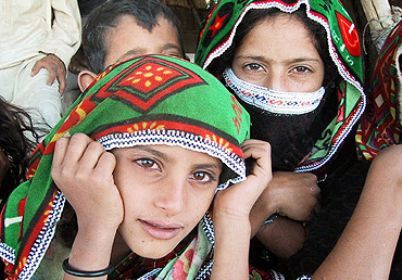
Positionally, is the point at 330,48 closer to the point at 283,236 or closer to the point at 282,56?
the point at 282,56

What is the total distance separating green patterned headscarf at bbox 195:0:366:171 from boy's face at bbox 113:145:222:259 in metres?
0.66

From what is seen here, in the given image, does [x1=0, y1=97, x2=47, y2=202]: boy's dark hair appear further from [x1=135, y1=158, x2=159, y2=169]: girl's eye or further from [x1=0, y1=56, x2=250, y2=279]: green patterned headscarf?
[x1=135, y1=158, x2=159, y2=169]: girl's eye

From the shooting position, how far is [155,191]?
1.33m

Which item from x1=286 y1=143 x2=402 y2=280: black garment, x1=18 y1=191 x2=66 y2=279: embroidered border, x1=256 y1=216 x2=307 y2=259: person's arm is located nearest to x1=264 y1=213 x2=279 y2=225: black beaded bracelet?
x1=256 y1=216 x2=307 y2=259: person's arm

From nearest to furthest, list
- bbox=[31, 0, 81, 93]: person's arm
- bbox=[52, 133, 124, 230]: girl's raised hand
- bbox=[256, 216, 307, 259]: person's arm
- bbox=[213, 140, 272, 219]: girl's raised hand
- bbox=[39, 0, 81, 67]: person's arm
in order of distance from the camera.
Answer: bbox=[52, 133, 124, 230]: girl's raised hand, bbox=[213, 140, 272, 219]: girl's raised hand, bbox=[256, 216, 307, 259]: person's arm, bbox=[31, 0, 81, 93]: person's arm, bbox=[39, 0, 81, 67]: person's arm

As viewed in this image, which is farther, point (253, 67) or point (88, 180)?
point (253, 67)

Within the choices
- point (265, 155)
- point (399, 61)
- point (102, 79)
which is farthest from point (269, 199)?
point (102, 79)

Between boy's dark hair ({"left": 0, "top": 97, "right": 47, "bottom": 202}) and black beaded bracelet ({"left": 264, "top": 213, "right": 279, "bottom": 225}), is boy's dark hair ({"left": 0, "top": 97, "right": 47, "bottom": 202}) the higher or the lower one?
the higher one

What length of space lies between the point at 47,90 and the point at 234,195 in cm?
180

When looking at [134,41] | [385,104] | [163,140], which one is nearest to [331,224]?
[385,104]

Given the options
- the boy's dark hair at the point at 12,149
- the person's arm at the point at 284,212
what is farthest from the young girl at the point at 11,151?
the person's arm at the point at 284,212

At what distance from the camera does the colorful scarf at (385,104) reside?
1678 mm

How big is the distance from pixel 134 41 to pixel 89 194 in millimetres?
993

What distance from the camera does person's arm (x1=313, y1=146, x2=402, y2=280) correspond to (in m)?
1.45
